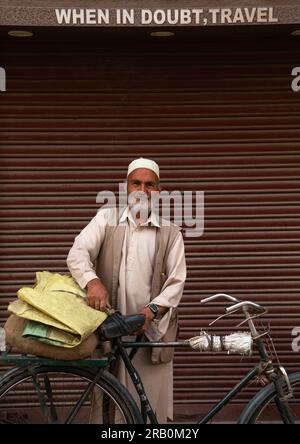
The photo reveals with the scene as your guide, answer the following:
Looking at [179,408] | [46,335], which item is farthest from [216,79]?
[46,335]

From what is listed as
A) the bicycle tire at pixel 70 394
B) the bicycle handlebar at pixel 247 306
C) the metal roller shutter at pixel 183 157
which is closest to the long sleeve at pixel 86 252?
the bicycle tire at pixel 70 394

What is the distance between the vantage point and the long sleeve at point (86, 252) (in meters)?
4.43

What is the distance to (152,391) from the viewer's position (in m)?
4.64

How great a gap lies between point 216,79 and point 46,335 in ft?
10.4

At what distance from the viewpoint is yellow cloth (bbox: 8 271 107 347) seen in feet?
13.1

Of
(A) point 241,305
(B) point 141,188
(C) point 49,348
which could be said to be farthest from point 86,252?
(A) point 241,305

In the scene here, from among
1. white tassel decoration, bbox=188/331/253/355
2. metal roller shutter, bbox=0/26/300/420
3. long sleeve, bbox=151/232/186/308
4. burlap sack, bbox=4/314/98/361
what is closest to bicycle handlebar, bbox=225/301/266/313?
white tassel decoration, bbox=188/331/253/355

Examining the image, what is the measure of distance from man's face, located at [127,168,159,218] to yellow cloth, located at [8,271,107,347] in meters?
0.69

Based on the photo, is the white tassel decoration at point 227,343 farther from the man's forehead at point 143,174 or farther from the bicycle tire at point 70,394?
the man's forehead at point 143,174

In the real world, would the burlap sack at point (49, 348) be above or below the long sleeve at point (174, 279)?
below

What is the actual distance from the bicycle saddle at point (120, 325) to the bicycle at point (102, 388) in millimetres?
108

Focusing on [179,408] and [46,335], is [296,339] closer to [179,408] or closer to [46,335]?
[179,408]

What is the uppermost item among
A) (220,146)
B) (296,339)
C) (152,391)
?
(220,146)

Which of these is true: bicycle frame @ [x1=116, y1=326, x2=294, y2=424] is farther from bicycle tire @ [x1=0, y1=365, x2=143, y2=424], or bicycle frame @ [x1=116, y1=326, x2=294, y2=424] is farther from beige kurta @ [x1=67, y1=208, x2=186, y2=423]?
beige kurta @ [x1=67, y1=208, x2=186, y2=423]
